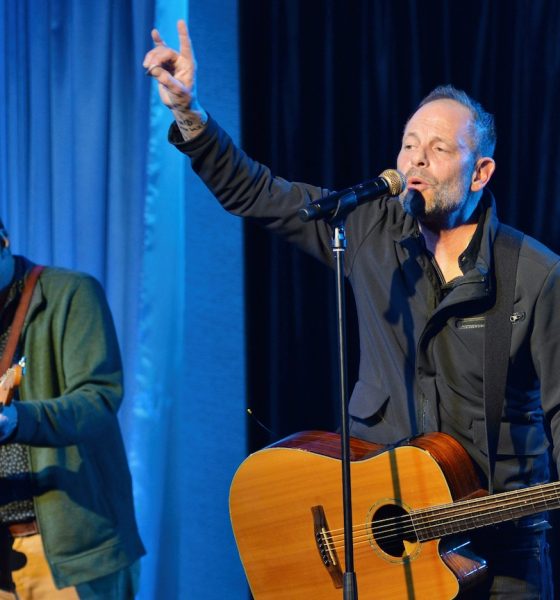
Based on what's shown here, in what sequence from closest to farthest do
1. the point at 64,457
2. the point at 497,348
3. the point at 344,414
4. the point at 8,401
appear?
the point at 344,414, the point at 497,348, the point at 8,401, the point at 64,457

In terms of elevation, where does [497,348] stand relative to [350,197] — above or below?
below

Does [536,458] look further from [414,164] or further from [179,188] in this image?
[179,188]

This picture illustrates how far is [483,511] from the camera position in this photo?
225cm

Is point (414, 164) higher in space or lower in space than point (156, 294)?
higher

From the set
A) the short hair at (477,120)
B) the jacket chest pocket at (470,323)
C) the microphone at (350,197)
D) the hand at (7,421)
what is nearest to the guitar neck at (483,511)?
the jacket chest pocket at (470,323)

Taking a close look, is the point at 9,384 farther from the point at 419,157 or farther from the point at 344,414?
the point at 419,157

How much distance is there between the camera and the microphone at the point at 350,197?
6.95 ft

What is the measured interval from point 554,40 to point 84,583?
254 centimetres

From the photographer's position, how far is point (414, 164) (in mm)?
2582

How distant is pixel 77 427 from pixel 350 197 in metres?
1.13

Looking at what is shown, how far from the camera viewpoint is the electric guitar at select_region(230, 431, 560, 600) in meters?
2.29

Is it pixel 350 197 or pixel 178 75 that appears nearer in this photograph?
pixel 350 197

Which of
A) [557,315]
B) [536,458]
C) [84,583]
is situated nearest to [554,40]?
Answer: [557,315]

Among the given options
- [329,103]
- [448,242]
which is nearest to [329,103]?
[329,103]
